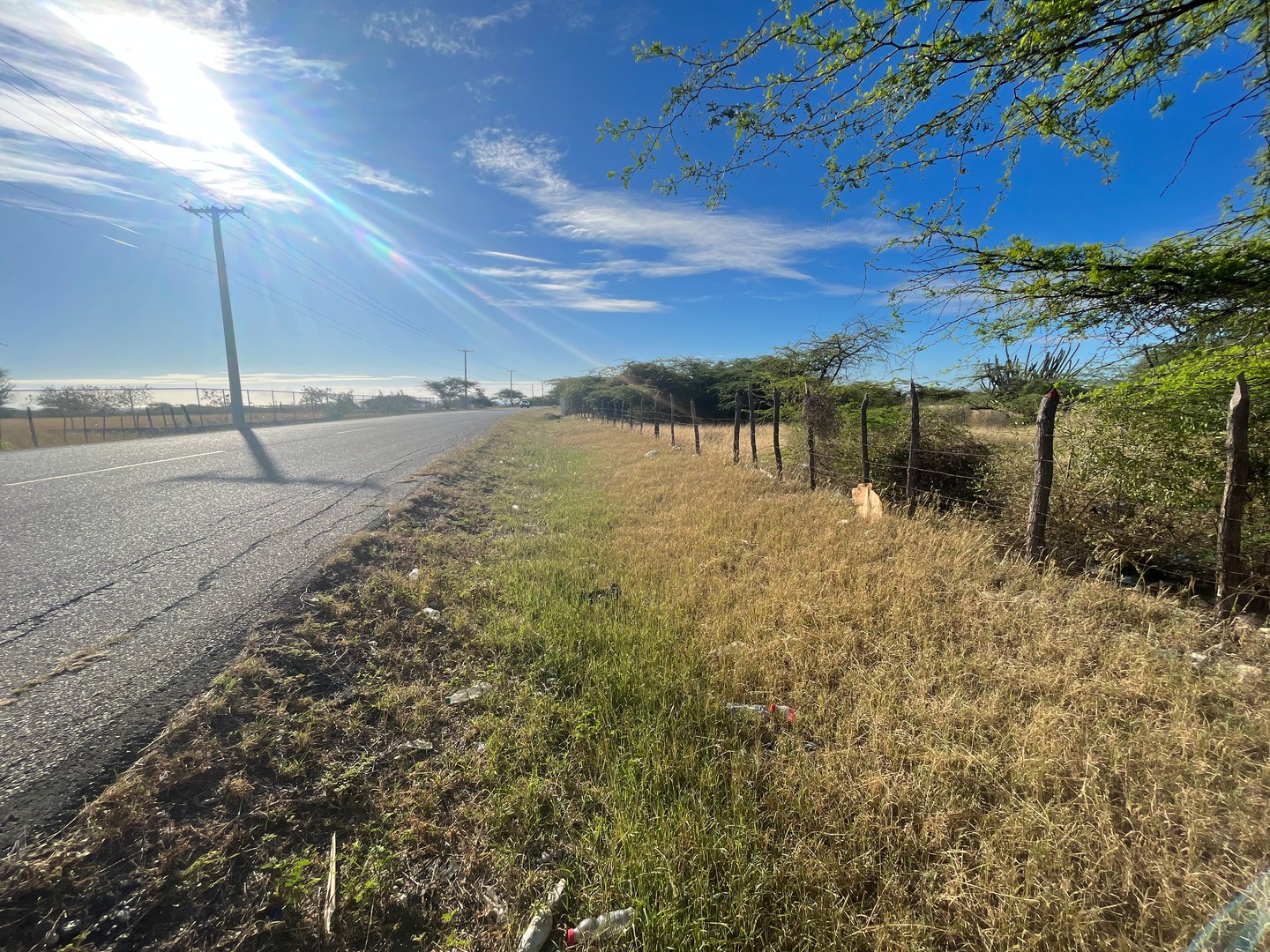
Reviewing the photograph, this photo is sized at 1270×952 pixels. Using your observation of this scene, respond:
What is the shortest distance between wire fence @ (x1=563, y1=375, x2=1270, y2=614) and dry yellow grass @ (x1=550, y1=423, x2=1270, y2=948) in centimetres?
64

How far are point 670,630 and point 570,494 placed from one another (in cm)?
552

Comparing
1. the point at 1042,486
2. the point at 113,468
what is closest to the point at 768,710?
the point at 1042,486

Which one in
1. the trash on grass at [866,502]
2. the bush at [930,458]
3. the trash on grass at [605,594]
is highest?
the bush at [930,458]

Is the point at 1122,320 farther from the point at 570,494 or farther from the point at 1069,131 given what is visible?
the point at 570,494

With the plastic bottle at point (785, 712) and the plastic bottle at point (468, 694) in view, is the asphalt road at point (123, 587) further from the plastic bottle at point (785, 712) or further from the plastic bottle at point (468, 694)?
the plastic bottle at point (785, 712)

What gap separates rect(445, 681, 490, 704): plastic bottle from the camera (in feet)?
9.09

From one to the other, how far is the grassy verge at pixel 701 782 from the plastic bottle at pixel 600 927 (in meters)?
0.05

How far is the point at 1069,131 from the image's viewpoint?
3717mm

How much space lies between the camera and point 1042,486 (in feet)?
15.1

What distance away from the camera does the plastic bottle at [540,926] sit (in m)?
1.57

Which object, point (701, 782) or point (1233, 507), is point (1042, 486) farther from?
point (701, 782)

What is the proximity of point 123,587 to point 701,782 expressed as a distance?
14.9ft

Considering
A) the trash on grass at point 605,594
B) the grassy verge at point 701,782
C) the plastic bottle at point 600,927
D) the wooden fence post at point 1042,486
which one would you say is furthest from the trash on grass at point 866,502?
the plastic bottle at point 600,927

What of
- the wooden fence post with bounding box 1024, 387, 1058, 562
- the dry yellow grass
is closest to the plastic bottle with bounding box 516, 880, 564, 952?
the dry yellow grass
